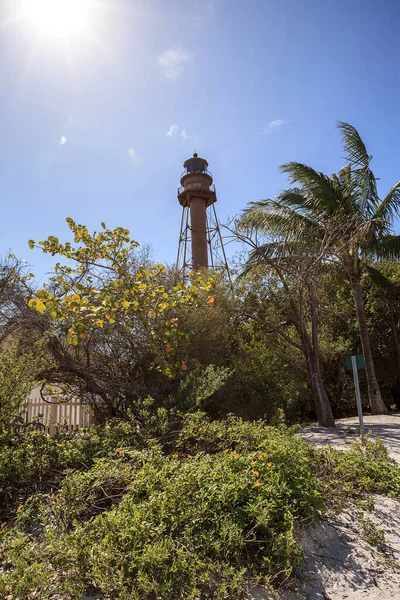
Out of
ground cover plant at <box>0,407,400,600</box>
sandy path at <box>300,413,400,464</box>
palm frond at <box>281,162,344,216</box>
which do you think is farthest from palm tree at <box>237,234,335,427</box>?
ground cover plant at <box>0,407,400,600</box>

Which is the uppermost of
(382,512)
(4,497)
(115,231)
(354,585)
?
(115,231)

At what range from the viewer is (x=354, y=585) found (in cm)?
268

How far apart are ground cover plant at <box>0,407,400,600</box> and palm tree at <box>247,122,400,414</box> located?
726cm

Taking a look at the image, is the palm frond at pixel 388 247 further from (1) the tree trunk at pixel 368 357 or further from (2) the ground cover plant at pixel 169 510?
(2) the ground cover plant at pixel 169 510

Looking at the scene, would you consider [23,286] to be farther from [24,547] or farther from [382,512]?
[382,512]

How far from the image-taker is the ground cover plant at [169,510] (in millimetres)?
2342

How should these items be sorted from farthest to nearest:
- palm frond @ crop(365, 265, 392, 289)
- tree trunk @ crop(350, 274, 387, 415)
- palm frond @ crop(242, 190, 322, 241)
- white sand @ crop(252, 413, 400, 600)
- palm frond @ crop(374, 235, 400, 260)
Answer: palm frond @ crop(365, 265, 392, 289) < palm frond @ crop(374, 235, 400, 260) < tree trunk @ crop(350, 274, 387, 415) < palm frond @ crop(242, 190, 322, 241) < white sand @ crop(252, 413, 400, 600)

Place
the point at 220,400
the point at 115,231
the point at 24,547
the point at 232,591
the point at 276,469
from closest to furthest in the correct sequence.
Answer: the point at 232,591, the point at 24,547, the point at 276,469, the point at 115,231, the point at 220,400

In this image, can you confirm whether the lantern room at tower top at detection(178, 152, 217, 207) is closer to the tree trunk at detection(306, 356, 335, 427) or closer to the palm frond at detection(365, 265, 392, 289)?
the palm frond at detection(365, 265, 392, 289)

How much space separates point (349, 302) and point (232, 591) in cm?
1294

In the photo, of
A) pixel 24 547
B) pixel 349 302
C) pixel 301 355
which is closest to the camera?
pixel 24 547

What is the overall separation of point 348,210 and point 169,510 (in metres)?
9.92

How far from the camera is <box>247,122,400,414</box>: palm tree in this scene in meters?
10.9

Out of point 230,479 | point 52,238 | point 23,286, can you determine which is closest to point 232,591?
point 230,479
